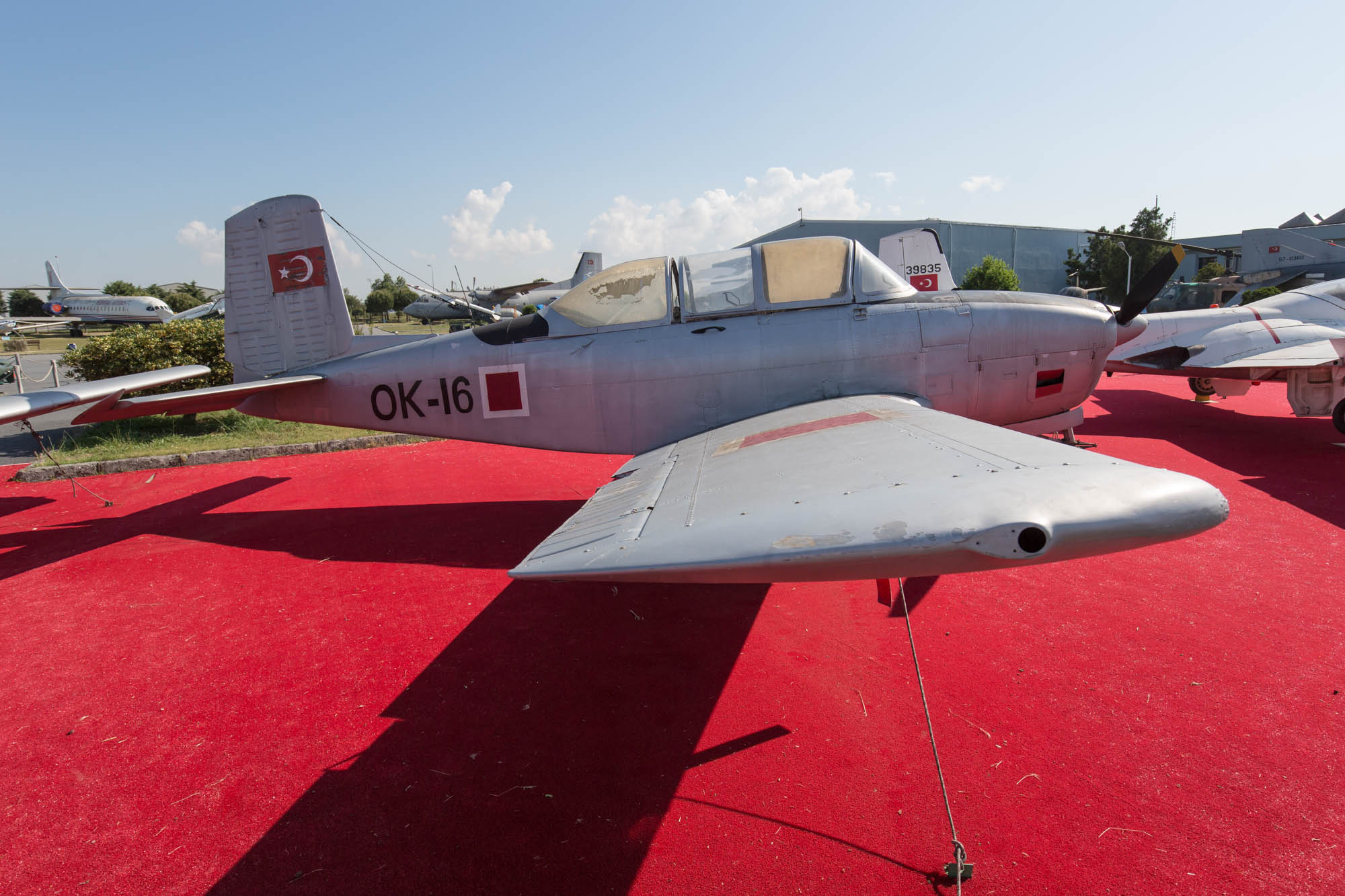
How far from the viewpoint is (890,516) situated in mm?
2127

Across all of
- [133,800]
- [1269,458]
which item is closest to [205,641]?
[133,800]

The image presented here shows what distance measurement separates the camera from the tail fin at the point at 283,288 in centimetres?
645

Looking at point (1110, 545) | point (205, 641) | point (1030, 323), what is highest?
point (1030, 323)

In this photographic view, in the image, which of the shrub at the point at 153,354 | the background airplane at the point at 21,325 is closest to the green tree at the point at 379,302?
the background airplane at the point at 21,325

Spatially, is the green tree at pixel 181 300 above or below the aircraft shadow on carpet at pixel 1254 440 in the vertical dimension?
above

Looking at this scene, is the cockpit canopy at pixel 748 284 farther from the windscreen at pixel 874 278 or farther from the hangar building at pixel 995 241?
the hangar building at pixel 995 241

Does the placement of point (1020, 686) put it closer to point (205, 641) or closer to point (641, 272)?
point (641, 272)

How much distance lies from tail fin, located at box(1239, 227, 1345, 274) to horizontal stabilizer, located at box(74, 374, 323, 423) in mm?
34333

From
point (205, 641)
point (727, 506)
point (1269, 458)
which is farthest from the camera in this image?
point (1269, 458)

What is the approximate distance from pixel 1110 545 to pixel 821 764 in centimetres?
168

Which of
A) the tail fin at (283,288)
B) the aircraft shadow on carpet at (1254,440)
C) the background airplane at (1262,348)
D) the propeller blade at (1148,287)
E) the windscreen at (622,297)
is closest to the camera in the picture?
the windscreen at (622,297)

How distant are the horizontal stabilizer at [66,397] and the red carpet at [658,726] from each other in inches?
59.9

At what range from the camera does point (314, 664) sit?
150 inches

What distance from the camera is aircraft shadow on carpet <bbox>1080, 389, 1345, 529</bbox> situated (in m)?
6.60
